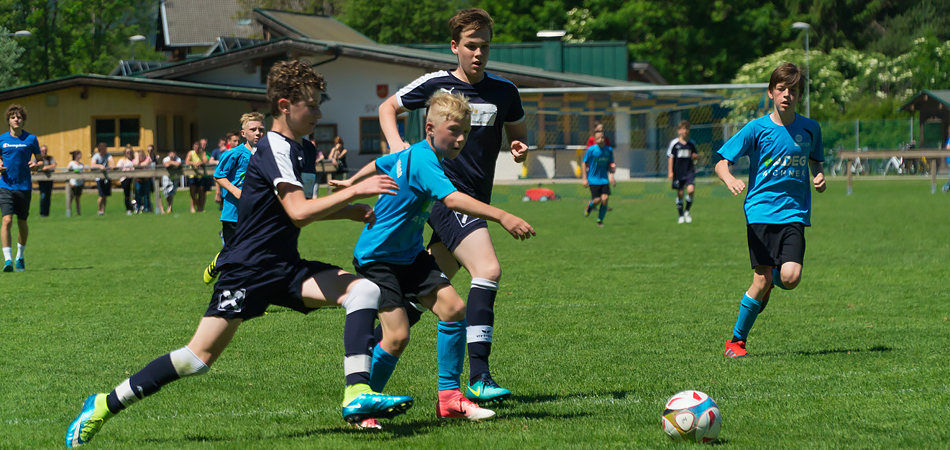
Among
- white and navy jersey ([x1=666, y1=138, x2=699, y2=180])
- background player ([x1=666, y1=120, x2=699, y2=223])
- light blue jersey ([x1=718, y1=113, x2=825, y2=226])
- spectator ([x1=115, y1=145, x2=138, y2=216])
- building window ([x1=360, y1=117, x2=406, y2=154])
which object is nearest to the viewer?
light blue jersey ([x1=718, y1=113, x2=825, y2=226])

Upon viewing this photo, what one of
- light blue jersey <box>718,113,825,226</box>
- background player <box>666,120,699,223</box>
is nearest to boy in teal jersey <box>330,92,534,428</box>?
light blue jersey <box>718,113,825,226</box>

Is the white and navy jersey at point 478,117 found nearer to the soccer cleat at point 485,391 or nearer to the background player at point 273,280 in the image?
the soccer cleat at point 485,391

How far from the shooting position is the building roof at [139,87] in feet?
113

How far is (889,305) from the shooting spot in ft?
27.8

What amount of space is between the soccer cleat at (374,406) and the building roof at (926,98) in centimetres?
4713

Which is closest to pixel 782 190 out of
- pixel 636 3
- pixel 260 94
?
pixel 260 94

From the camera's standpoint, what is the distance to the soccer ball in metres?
4.22

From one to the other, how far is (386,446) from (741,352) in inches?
119

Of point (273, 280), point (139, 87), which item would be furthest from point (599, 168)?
point (139, 87)

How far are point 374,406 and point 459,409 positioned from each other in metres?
0.67

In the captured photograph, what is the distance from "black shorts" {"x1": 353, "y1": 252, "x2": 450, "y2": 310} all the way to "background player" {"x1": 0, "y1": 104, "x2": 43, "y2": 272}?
861 cm

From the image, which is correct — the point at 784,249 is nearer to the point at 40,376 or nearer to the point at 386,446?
the point at 386,446

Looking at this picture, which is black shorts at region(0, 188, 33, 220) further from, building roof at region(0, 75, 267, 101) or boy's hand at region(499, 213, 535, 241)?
building roof at region(0, 75, 267, 101)

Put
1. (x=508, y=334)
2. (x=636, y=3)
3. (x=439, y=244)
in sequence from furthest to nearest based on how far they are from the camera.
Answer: (x=636, y=3)
(x=508, y=334)
(x=439, y=244)
